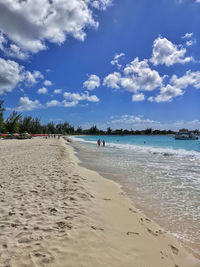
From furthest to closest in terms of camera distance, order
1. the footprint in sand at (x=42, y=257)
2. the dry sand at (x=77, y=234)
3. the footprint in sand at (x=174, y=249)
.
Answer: the footprint in sand at (x=174, y=249) < the dry sand at (x=77, y=234) < the footprint in sand at (x=42, y=257)

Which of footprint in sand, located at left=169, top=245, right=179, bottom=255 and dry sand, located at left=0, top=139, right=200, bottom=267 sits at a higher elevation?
dry sand, located at left=0, top=139, right=200, bottom=267

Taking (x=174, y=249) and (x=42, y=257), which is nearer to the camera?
(x=42, y=257)

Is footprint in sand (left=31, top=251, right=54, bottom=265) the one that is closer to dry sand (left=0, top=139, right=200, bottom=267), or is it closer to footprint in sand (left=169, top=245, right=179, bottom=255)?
dry sand (left=0, top=139, right=200, bottom=267)

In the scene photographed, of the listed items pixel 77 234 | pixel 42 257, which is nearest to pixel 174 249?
pixel 77 234

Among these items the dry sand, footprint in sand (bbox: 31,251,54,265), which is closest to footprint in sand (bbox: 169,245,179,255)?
the dry sand

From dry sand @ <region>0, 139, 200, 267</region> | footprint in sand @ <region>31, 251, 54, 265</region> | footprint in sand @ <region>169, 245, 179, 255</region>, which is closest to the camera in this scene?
footprint in sand @ <region>31, 251, 54, 265</region>

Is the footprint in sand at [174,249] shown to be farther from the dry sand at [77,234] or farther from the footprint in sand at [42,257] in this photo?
the footprint in sand at [42,257]

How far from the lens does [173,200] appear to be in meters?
5.89

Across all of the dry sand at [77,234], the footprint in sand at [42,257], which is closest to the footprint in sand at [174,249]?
the dry sand at [77,234]

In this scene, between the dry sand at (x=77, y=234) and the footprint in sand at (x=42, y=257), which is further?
the dry sand at (x=77, y=234)

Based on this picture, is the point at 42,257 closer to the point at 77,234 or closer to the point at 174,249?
the point at 77,234

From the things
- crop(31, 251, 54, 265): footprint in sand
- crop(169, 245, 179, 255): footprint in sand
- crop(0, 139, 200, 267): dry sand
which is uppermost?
crop(31, 251, 54, 265): footprint in sand

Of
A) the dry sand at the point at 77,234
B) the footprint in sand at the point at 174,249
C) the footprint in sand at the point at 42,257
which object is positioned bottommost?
the footprint in sand at the point at 174,249

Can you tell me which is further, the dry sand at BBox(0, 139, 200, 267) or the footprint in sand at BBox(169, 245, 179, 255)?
the footprint in sand at BBox(169, 245, 179, 255)
